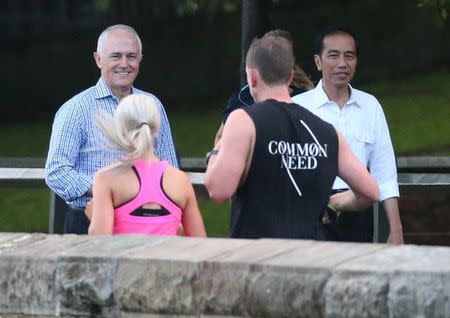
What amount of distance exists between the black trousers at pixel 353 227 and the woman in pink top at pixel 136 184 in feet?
3.81

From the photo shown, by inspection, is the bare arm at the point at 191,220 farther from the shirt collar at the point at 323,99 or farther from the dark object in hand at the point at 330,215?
the shirt collar at the point at 323,99

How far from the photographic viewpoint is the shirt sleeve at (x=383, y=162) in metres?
6.25

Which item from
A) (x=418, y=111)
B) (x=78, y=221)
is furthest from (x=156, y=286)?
(x=418, y=111)

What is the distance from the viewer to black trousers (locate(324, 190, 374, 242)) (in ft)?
20.3

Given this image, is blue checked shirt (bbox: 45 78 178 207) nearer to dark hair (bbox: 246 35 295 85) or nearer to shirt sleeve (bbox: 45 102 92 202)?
shirt sleeve (bbox: 45 102 92 202)

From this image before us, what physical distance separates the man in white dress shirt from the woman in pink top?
3.89ft

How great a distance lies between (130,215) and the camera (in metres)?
5.14

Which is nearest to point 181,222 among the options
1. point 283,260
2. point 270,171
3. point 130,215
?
point 130,215

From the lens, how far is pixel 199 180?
296 inches

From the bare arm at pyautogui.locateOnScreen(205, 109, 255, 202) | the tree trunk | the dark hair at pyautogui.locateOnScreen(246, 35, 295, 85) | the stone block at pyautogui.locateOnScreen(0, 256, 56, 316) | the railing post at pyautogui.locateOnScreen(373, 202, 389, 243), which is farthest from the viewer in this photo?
the tree trunk

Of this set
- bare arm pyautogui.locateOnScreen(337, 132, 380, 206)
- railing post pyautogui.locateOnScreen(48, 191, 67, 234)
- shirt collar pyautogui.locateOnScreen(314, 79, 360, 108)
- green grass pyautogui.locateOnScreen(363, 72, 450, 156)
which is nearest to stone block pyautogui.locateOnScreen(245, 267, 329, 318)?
bare arm pyautogui.locateOnScreen(337, 132, 380, 206)

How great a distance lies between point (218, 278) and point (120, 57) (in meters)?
2.54

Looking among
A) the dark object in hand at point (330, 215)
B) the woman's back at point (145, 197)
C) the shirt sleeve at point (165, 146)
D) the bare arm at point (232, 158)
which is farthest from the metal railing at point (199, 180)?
the bare arm at point (232, 158)

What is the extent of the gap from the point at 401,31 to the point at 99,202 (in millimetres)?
20080
